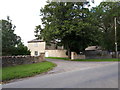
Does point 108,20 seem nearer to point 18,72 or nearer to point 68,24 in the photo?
point 68,24

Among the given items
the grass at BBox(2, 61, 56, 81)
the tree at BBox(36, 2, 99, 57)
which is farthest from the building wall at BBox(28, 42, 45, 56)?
the grass at BBox(2, 61, 56, 81)

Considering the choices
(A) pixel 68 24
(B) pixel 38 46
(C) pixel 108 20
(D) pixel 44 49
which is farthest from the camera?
(B) pixel 38 46

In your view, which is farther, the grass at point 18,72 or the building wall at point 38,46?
the building wall at point 38,46

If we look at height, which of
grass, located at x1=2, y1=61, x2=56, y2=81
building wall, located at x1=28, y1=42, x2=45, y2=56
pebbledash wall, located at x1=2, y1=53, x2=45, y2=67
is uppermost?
building wall, located at x1=28, y1=42, x2=45, y2=56

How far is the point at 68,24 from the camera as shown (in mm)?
25312

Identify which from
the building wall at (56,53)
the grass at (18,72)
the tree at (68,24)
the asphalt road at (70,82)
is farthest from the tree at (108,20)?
the asphalt road at (70,82)

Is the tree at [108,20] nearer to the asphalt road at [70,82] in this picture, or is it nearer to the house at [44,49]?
the house at [44,49]

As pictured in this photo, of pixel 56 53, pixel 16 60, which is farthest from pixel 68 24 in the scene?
pixel 56 53

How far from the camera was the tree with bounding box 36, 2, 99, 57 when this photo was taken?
25.2 m

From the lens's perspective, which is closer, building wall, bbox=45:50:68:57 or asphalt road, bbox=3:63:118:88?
asphalt road, bbox=3:63:118:88

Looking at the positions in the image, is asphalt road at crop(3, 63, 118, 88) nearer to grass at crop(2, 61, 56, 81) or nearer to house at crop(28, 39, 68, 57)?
grass at crop(2, 61, 56, 81)

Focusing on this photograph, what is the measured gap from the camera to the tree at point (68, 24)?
991 inches

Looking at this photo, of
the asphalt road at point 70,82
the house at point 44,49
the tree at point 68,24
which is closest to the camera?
the asphalt road at point 70,82

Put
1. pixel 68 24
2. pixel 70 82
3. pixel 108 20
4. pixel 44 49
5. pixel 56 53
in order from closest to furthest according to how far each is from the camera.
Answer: pixel 70 82 → pixel 68 24 → pixel 108 20 → pixel 56 53 → pixel 44 49
